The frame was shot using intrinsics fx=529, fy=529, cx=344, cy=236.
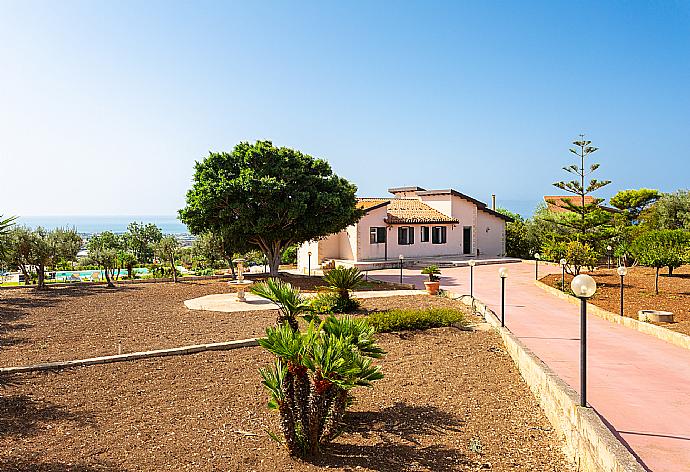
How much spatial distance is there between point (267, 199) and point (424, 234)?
13.1m

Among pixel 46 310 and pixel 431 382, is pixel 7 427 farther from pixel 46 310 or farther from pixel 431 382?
pixel 46 310

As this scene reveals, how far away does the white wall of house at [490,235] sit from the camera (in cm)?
3334

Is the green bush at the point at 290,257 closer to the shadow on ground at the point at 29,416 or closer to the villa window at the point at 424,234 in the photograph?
the villa window at the point at 424,234

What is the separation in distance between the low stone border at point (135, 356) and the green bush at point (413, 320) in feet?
8.72


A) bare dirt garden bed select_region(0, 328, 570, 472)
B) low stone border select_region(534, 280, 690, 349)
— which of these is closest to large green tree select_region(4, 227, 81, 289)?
bare dirt garden bed select_region(0, 328, 570, 472)

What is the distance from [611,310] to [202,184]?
15500mm

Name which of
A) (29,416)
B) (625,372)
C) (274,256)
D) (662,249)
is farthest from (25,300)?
(662,249)

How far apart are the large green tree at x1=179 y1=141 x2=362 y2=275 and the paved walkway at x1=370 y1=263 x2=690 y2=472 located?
8.39m

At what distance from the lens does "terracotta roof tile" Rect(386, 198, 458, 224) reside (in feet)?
99.6

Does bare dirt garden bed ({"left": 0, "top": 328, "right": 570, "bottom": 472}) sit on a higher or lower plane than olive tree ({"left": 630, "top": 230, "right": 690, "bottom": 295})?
lower

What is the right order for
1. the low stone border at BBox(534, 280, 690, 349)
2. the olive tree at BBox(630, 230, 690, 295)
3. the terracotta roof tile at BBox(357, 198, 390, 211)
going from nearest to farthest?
the low stone border at BBox(534, 280, 690, 349)
the olive tree at BBox(630, 230, 690, 295)
the terracotta roof tile at BBox(357, 198, 390, 211)

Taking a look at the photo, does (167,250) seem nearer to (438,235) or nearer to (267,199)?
(267,199)

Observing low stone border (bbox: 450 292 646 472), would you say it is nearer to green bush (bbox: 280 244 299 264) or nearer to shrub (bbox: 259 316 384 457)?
shrub (bbox: 259 316 384 457)

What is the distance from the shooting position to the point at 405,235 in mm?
30719
